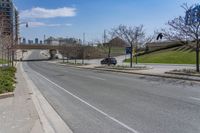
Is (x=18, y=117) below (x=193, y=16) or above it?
below

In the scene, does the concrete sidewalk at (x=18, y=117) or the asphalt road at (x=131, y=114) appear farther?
the asphalt road at (x=131, y=114)

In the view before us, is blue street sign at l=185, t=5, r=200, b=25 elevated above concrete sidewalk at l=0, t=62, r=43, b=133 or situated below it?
above

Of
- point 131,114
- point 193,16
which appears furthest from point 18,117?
point 193,16

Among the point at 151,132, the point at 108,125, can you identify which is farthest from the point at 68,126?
the point at 151,132

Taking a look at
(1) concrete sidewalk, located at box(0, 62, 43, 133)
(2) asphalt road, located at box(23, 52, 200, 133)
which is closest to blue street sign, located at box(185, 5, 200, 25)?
(2) asphalt road, located at box(23, 52, 200, 133)

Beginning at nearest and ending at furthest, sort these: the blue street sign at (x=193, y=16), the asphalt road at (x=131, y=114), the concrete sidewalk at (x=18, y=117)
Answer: the concrete sidewalk at (x=18, y=117), the asphalt road at (x=131, y=114), the blue street sign at (x=193, y=16)

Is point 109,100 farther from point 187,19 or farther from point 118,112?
point 187,19

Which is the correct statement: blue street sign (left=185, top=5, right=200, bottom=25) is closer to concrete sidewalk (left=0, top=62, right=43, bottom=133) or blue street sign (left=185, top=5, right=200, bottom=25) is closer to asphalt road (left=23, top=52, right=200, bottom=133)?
asphalt road (left=23, top=52, right=200, bottom=133)

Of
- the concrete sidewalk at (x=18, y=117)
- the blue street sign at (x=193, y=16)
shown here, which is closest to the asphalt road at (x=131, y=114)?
the concrete sidewalk at (x=18, y=117)

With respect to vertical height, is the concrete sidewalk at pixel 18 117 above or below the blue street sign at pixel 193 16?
below

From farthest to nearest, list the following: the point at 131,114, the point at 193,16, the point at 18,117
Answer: the point at 193,16
the point at 131,114
the point at 18,117

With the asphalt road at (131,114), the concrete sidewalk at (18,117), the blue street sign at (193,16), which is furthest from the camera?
the blue street sign at (193,16)

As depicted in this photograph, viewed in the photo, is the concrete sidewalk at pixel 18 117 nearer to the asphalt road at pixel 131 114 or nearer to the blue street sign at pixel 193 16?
the asphalt road at pixel 131 114

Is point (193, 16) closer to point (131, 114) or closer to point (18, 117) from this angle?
point (131, 114)
